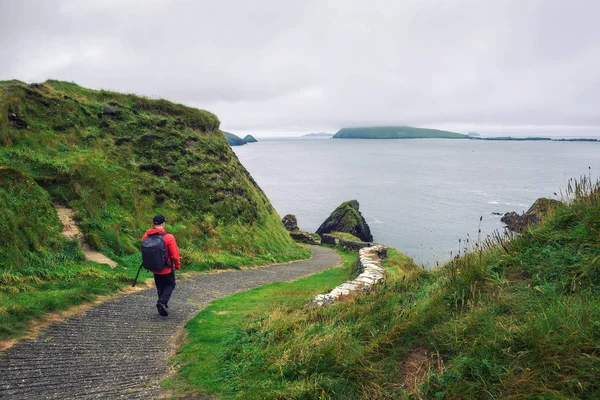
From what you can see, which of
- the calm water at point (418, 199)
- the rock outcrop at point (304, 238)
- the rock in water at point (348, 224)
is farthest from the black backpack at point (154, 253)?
the rock in water at point (348, 224)

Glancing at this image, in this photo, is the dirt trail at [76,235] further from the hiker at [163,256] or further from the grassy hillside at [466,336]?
the grassy hillside at [466,336]

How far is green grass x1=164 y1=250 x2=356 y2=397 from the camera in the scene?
5449 mm

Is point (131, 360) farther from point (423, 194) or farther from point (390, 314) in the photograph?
point (423, 194)

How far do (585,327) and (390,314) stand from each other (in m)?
2.79

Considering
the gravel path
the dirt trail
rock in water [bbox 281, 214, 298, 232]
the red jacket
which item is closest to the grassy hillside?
the gravel path

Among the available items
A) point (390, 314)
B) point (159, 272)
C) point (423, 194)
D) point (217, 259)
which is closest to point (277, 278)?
point (217, 259)

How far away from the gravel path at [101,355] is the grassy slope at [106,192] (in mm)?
807

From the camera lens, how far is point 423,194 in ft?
272

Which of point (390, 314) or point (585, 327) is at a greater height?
point (585, 327)

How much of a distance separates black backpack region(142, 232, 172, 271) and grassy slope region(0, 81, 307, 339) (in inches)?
91.1

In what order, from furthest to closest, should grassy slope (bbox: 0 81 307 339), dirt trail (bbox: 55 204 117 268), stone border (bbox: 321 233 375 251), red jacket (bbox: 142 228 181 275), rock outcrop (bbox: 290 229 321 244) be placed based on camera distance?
rock outcrop (bbox: 290 229 321 244), stone border (bbox: 321 233 375 251), dirt trail (bbox: 55 204 117 268), grassy slope (bbox: 0 81 307 339), red jacket (bbox: 142 228 181 275)

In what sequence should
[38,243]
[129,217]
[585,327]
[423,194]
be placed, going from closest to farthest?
[585,327] → [38,243] → [129,217] → [423,194]

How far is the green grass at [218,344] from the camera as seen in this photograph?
5449mm

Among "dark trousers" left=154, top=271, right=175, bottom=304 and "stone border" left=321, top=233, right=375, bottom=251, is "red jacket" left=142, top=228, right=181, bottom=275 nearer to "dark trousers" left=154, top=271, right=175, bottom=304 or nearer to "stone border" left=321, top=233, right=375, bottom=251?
"dark trousers" left=154, top=271, right=175, bottom=304
